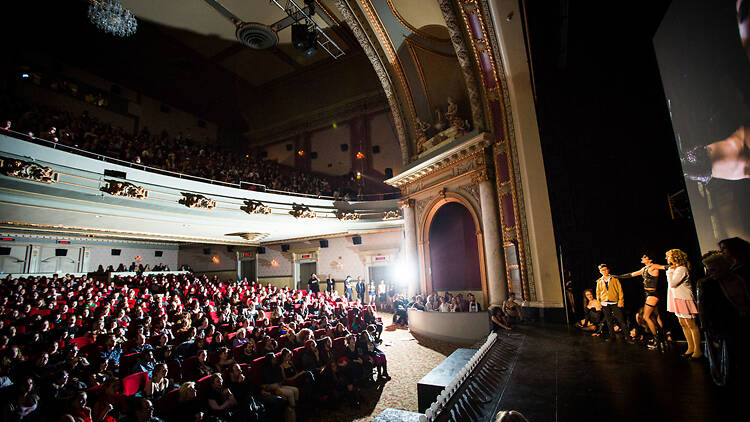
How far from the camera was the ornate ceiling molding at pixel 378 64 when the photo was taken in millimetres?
9148

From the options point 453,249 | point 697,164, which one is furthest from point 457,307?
point 697,164

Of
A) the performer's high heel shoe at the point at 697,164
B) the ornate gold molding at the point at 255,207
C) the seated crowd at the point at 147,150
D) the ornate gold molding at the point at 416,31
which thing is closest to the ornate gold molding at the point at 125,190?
the seated crowd at the point at 147,150

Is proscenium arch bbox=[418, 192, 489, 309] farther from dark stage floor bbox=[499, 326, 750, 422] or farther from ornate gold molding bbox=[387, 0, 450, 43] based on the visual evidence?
dark stage floor bbox=[499, 326, 750, 422]

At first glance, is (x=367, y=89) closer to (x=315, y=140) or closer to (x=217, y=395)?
(x=315, y=140)

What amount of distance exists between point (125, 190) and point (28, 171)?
175 centimetres

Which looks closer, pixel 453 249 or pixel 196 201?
pixel 196 201

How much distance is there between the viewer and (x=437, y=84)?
1018 cm

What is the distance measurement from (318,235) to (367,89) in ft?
26.1

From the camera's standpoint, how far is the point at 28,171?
6.68m

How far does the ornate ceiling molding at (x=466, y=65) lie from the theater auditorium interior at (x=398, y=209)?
62mm

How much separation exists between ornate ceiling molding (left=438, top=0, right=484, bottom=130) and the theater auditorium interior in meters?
0.06

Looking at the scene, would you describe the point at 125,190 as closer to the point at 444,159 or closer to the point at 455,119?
the point at 444,159

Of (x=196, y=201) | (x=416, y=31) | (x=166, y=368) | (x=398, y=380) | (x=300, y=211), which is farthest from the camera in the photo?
(x=300, y=211)

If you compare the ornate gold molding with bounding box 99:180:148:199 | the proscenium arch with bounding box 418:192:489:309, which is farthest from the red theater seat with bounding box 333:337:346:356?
the ornate gold molding with bounding box 99:180:148:199
